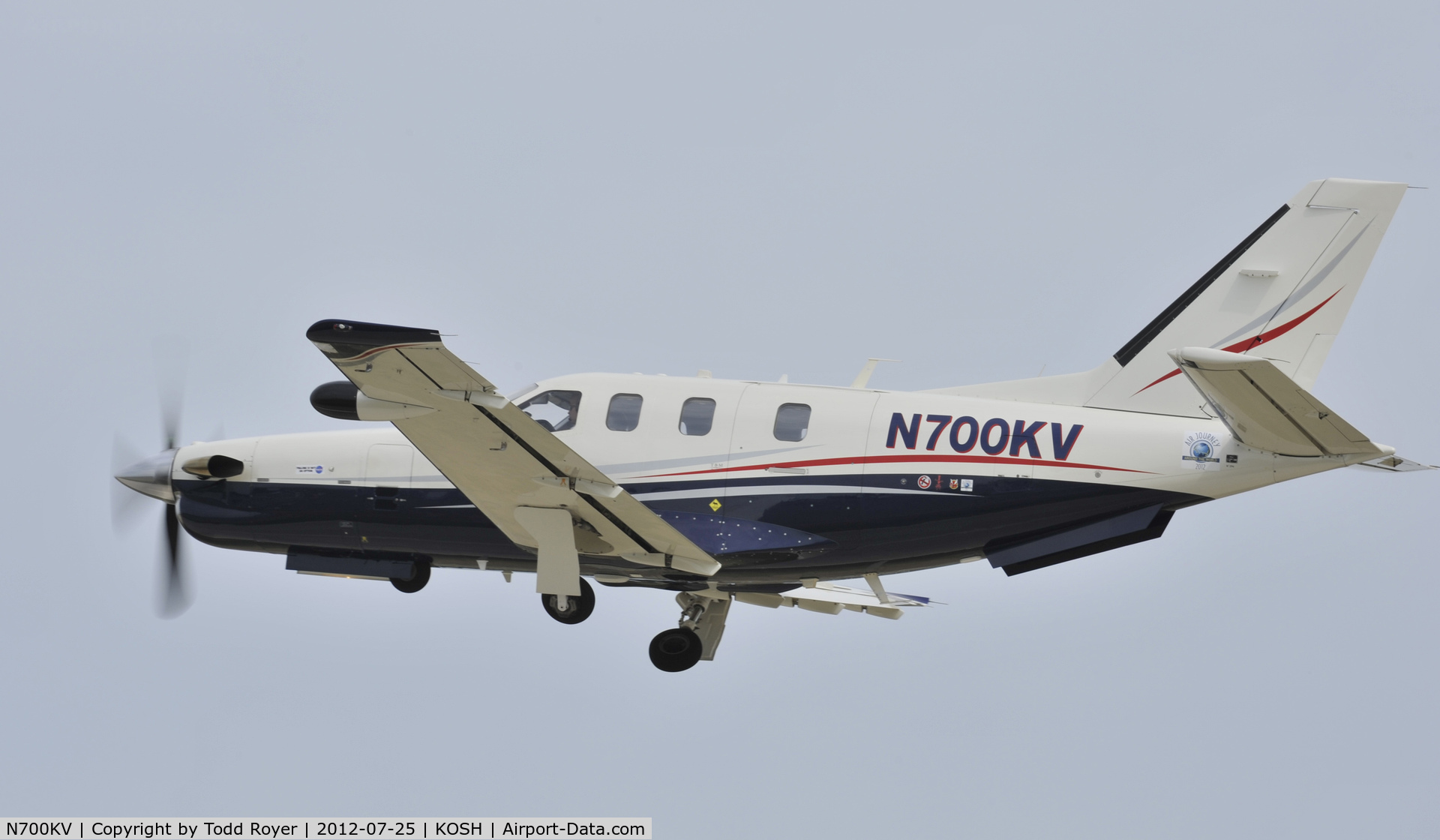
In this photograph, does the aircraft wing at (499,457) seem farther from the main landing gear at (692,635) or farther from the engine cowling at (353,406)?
the main landing gear at (692,635)

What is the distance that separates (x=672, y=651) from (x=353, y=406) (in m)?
6.19

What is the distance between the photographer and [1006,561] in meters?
17.3

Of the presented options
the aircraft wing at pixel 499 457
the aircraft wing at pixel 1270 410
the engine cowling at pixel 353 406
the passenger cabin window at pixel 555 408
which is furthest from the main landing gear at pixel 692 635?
the aircraft wing at pixel 1270 410

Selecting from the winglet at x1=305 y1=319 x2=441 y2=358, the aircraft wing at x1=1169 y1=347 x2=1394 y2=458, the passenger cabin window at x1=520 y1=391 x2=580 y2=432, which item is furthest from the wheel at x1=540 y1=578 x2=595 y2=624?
the aircraft wing at x1=1169 y1=347 x2=1394 y2=458

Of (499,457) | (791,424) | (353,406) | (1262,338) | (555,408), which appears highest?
(1262,338)

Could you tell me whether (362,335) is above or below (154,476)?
above

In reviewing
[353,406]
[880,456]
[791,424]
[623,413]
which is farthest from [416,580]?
[880,456]

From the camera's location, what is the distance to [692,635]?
19984 mm

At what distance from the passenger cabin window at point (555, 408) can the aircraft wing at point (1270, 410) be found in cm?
705

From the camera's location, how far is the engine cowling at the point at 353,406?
15.3 meters

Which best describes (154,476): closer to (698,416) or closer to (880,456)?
(698,416)

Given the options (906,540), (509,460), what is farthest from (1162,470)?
(509,460)

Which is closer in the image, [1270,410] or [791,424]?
[1270,410]

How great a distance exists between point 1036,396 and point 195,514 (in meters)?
10.8
